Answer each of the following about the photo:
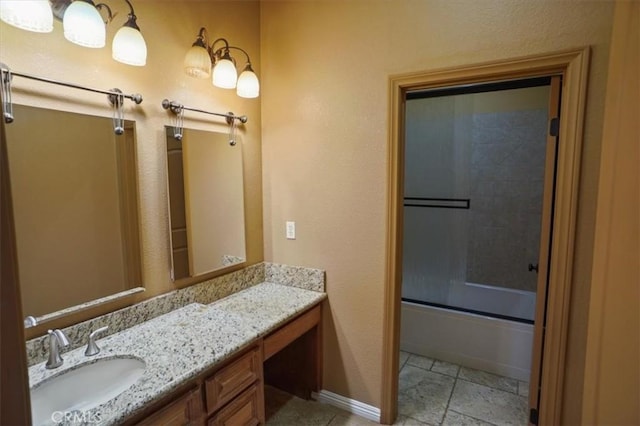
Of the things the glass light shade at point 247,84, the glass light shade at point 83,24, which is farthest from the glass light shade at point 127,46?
the glass light shade at point 247,84

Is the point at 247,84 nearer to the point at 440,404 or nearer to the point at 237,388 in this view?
the point at 237,388

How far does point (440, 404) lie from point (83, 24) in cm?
279

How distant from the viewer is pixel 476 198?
3256 millimetres

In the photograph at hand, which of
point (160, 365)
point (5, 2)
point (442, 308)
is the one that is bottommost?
point (442, 308)

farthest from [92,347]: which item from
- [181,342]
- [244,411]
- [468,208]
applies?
[468,208]

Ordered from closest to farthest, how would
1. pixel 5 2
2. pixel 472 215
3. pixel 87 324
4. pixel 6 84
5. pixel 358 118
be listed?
pixel 5 2 → pixel 6 84 → pixel 87 324 → pixel 358 118 → pixel 472 215

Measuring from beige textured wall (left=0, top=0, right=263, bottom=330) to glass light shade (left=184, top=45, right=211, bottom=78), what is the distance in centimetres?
9

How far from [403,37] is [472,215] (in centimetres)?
201

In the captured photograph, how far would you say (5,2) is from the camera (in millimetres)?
1088

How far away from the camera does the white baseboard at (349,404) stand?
2152mm

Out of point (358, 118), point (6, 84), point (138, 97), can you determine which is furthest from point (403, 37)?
point (6, 84)

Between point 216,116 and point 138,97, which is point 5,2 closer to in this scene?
point 138,97

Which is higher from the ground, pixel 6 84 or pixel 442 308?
pixel 6 84

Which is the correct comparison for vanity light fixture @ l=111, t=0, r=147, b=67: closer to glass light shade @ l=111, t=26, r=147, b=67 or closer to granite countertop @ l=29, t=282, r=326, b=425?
glass light shade @ l=111, t=26, r=147, b=67
